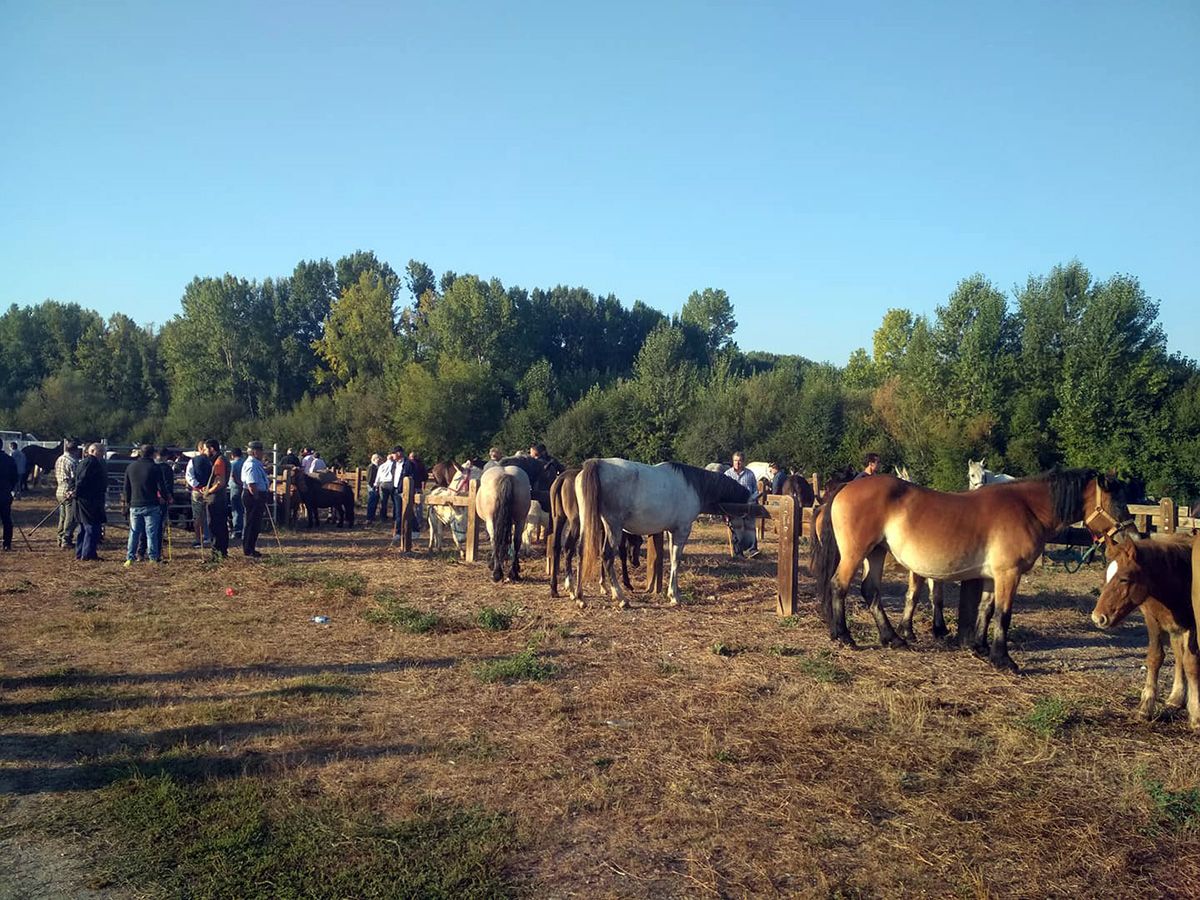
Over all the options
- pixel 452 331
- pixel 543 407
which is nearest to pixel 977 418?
pixel 543 407

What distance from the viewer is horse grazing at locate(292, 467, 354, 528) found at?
20859 mm

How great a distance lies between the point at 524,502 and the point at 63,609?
19.8 feet

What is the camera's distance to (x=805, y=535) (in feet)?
71.7

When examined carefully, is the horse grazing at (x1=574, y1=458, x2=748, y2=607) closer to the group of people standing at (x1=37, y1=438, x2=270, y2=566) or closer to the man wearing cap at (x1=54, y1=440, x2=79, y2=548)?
the group of people standing at (x1=37, y1=438, x2=270, y2=566)

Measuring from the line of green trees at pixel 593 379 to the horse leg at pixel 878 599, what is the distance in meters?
23.5

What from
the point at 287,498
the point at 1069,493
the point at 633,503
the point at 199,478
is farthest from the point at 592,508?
the point at 287,498

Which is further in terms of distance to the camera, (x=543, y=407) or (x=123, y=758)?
(x=543, y=407)

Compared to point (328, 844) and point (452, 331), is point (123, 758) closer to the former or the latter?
point (328, 844)

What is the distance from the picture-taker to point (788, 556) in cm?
1033

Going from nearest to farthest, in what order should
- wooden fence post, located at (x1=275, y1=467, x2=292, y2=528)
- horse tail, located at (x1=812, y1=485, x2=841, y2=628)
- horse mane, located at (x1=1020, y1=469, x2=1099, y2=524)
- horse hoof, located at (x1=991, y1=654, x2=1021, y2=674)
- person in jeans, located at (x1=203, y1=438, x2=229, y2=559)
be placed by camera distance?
horse hoof, located at (x1=991, y1=654, x2=1021, y2=674) < horse mane, located at (x1=1020, y1=469, x2=1099, y2=524) < horse tail, located at (x1=812, y1=485, x2=841, y2=628) < person in jeans, located at (x1=203, y1=438, x2=229, y2=559) < wooden fence post, located at (x1=275, y1=467, x2=292, y2=528)

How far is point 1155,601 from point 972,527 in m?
1.87

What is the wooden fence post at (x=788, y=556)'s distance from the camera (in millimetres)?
10281

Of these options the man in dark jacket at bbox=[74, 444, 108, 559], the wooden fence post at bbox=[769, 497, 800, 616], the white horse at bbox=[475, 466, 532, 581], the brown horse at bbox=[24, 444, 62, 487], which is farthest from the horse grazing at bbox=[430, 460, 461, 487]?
the brown horse at bbox=[24, 444, 62, 487]

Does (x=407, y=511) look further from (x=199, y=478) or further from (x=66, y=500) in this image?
(x=66, y=500)
